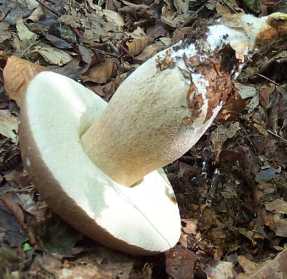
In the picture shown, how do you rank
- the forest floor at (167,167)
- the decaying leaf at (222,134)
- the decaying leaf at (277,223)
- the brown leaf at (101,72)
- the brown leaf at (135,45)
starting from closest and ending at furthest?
1. the forest floor at (167,167)
2. the decaying leaf at (277,223)
3. the decaying leaf at (222,134)
4. the brown leaf at (101,72)
5. the brown leaf at (135,45)

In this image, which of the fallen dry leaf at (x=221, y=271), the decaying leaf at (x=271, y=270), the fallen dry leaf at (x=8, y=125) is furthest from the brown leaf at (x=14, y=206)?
the decaying leaf at (x=271, y=270)

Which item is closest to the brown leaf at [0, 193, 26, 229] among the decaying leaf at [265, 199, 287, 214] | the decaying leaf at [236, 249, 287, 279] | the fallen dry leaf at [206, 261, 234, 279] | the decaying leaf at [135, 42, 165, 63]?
the fallen dry leaf at [206, 261, 234, 279]

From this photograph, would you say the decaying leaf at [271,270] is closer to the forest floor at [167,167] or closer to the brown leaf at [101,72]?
the forest floor at [167,167]

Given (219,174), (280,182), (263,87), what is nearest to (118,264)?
(219,174)

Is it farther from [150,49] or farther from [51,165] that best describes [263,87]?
[51,165]

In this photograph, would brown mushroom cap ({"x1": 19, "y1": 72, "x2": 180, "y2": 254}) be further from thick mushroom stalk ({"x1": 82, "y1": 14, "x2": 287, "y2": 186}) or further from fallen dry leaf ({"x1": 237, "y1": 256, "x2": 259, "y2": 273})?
fallen dry leaf ({"x1": 237, "y1": 256, "x2": 259, "y2": 273})

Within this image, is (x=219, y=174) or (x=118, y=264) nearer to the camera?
(x=118, y=264)

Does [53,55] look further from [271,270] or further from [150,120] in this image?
[271,270]
